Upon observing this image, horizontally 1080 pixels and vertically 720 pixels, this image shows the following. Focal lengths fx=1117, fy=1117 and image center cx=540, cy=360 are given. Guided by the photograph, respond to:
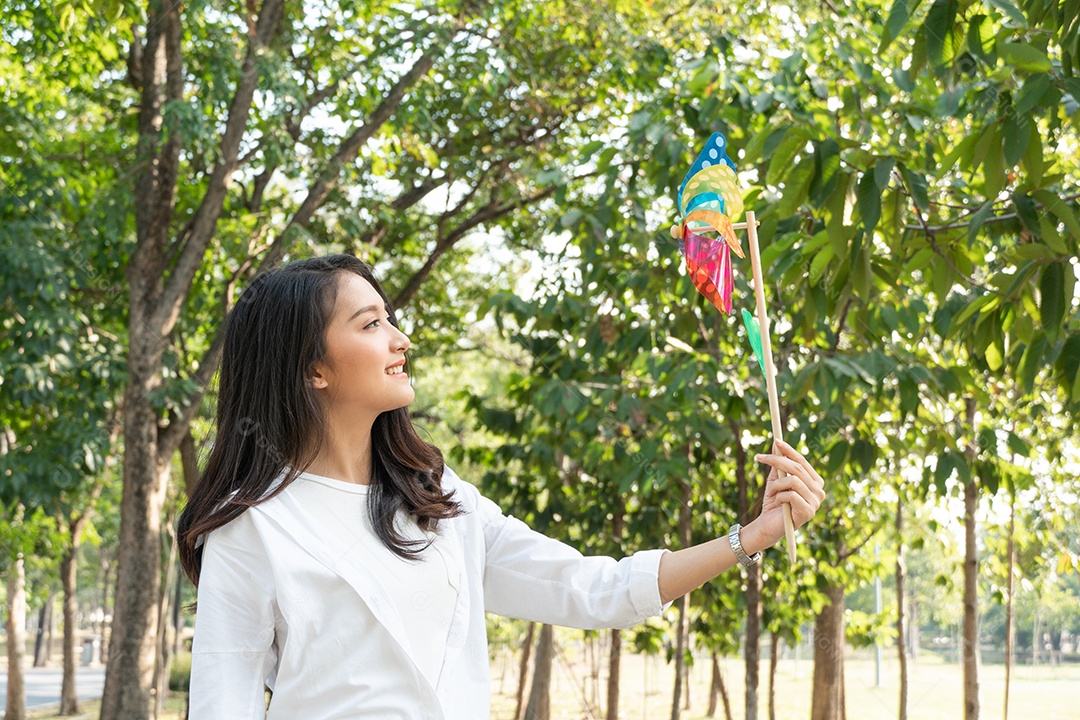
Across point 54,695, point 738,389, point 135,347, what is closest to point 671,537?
point 738,389

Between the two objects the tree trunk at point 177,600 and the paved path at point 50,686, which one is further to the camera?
the paved path at point 50,686

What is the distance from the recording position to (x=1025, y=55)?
2.49 m

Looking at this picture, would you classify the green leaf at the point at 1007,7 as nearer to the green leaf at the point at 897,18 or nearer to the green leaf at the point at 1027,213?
the green leaf at the point at 897,18

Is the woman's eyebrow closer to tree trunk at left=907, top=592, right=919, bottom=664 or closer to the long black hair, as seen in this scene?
the long black hair

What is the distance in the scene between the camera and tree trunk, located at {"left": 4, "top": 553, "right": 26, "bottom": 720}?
13.3 meters

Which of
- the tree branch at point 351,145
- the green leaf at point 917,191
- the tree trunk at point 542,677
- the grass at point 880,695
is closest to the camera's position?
the green leaf at point 917,191

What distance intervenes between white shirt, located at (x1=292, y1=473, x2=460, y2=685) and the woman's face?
158 millimetres

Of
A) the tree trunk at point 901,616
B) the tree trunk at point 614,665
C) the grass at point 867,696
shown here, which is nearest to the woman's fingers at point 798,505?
the tree trunk at point 614,665

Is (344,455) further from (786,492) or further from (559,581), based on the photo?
(786,492)

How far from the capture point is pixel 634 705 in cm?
2225

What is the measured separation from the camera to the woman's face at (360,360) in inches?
80.4

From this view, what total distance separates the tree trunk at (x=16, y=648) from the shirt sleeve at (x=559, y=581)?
492 inches

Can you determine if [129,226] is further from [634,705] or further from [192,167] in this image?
[634,705]

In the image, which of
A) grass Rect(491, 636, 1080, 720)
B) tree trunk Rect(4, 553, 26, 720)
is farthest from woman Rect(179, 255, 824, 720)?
tree trunk Rect(4, 553, 26, 720)
